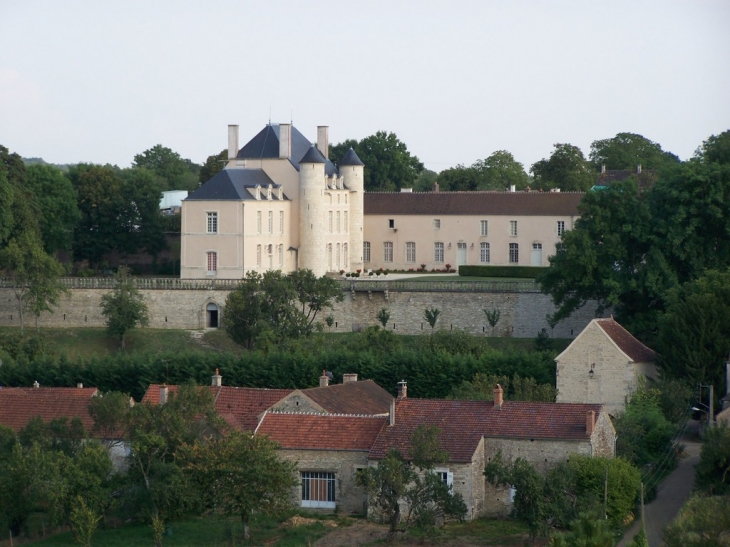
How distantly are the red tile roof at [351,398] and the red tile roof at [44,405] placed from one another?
558cm

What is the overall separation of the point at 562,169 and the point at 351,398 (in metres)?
52.8

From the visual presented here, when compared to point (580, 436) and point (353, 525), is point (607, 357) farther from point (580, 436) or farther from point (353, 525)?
point (353, 525)

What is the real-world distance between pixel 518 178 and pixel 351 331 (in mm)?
35579

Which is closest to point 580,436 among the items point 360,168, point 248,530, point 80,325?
point 248,530

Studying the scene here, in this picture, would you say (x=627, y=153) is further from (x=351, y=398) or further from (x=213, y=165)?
(x=351, y=398)

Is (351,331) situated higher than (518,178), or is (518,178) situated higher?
(518,178)

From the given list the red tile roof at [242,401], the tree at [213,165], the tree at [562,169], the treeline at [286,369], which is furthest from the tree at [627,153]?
the red tile roof at [242,401]

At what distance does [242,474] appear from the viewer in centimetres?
3231

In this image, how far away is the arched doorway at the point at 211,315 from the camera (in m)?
61.6

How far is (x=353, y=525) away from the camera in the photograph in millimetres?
33094

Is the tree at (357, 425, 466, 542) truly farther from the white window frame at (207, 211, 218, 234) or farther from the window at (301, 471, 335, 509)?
the white window frame at (207, 211, 218, 234)

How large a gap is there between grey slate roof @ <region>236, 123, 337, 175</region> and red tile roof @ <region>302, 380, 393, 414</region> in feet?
94.0

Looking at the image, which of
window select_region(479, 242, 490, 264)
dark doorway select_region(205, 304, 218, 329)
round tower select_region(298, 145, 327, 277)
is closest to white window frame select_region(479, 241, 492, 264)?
window select_region(479, 242, 490, 264)

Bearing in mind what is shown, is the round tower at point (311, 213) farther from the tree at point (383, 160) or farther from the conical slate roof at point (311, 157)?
the tree at point (383, 160)
